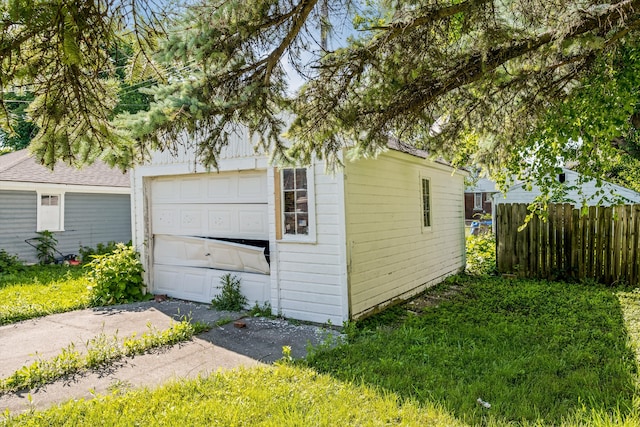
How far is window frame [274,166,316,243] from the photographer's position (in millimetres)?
5859

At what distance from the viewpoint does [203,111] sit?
333cm

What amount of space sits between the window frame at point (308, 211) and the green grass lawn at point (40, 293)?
386 cm

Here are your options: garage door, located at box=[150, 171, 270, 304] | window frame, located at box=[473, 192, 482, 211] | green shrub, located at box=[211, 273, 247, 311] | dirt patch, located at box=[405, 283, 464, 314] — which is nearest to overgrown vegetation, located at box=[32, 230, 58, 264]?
garage door, located at box=[150, 171, 270, 304]

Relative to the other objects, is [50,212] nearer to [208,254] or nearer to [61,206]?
[61,206]

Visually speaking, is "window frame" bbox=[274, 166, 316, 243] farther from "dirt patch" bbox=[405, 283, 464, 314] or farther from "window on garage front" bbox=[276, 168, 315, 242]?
"dirt patch" bbox=[405, 283, 464, 314]

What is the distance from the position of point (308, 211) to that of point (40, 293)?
226 inches

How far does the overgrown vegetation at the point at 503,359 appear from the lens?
10.5ft

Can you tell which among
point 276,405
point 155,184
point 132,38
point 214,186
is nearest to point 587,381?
point 276,405

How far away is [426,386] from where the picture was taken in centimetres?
355

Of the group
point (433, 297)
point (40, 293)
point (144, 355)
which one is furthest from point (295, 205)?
point (40, 293)

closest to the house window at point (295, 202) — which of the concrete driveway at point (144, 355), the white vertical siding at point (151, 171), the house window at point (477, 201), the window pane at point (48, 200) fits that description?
the white vertical siding at point (151, 171)

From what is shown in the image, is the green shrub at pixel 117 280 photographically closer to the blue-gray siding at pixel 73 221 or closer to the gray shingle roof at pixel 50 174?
the gray shingle roof at pixel 50 174

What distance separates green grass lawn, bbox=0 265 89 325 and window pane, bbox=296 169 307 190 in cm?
439

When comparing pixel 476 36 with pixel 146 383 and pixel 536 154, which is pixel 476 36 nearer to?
pixel 536 154
